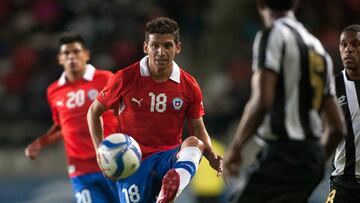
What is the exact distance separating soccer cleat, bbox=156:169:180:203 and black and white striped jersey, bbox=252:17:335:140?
1086 millimetres

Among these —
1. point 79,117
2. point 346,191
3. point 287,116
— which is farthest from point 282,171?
point 79,117

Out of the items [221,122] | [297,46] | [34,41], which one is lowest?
[221,122]

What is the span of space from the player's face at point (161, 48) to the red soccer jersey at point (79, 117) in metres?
1.40

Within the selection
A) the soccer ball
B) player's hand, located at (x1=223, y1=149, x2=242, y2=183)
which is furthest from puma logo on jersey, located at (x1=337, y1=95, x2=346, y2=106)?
player's hand, located at (x1=223, y1=149, x2=242, y2=183)

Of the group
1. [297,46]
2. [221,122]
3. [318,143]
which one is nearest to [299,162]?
[318,143]

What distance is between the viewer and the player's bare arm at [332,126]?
16.5ft

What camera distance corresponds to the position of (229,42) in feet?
43.5

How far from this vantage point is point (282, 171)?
495cm

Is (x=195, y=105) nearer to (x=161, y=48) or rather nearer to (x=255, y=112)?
(x=161, y=48)

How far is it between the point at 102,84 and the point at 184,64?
17.5 ft

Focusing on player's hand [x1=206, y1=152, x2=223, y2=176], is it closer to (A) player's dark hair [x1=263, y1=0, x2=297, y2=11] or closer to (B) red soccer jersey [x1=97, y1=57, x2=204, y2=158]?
(B) red soccer jersey [x1=97, y1=57, x2=204, y2=158]

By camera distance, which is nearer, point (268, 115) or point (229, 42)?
point (268, 115)

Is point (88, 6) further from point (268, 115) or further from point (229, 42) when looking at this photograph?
point (268, 115)

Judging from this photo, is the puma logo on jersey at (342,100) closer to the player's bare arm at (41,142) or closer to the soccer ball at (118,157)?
the soccer ball at (118,157)
